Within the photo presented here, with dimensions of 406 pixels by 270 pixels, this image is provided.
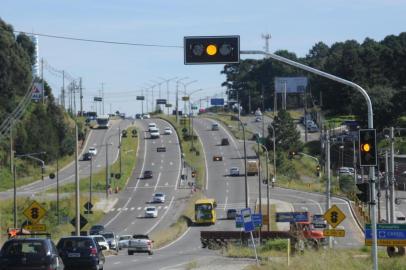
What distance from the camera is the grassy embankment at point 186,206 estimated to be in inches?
3054

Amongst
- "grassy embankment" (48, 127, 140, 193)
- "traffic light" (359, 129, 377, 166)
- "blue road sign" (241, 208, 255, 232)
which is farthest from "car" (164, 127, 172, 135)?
"traffic light" (359, 129, 377, 166)

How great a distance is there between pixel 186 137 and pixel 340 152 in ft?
125

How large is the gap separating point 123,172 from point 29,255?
106 metres

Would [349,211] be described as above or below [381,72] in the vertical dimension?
below

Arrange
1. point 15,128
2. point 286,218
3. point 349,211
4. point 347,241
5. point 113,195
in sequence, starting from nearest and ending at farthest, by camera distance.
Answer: point 286,218 < point 347,241 < point 349,211 < point 113,195 < point 15,128

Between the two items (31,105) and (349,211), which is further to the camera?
(31,105)

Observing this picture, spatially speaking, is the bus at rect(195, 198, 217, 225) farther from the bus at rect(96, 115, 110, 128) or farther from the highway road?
the bus at rect(96, 115, 110, 128)

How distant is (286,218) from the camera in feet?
208

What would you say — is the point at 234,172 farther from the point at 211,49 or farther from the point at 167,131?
the point at 211,49

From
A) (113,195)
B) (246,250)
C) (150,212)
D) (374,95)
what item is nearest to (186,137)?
(374,95)

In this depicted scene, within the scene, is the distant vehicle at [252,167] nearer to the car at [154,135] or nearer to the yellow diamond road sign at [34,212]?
the car at [154,135]

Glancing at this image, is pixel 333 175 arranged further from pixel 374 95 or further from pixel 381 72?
pixel 381 72

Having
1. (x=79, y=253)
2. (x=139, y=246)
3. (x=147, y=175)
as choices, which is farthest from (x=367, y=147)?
(x=147, y=175)

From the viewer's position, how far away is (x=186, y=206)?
101 meters
